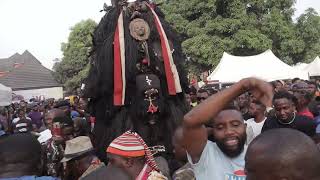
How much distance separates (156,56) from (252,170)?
13.5ft

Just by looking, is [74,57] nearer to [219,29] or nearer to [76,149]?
[219,29]

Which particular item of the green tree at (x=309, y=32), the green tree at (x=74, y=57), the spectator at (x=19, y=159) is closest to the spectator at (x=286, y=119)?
the spectator at (x=19, y=159)

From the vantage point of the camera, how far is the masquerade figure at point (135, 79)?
5.76 m

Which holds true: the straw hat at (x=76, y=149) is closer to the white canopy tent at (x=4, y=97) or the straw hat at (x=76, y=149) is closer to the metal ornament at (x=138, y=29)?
the metal ornament at (x=138, y=29)

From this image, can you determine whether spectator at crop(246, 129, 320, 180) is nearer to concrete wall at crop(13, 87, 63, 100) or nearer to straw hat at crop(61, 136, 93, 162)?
straw hat at crop(61, 136, 93, 162)

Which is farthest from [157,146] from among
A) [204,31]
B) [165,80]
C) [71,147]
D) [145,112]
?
[204,31]

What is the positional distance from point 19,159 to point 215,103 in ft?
4.23

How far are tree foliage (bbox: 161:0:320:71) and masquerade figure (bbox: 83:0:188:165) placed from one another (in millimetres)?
20866

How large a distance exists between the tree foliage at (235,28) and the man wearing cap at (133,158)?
922 inches

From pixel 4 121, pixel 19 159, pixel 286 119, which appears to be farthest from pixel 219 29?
pixel 19 159

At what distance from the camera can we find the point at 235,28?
27484 millimetres

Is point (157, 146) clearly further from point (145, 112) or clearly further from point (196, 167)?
point (196, 167)

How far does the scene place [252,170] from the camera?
6.25 feet

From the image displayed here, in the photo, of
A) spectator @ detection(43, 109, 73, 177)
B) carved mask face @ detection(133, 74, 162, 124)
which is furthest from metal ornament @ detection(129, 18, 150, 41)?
spectator @ detection(43, 109, 73, 177)
